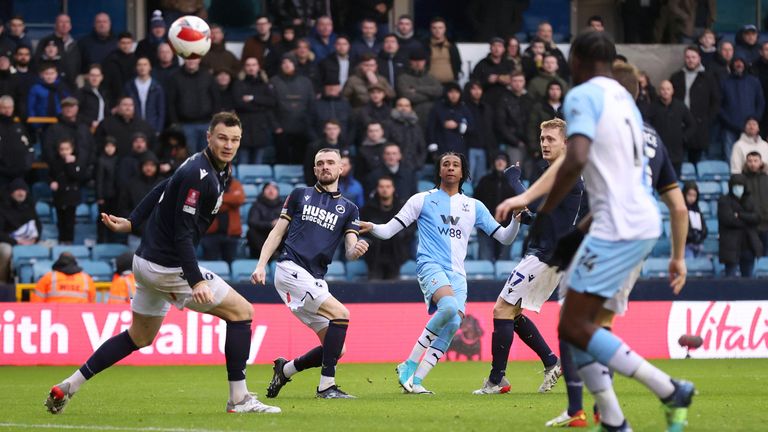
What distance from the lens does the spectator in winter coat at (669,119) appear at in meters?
22.0

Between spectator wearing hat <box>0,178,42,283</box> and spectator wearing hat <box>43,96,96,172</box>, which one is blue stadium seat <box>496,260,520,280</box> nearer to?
spectator wearing hat <box>43,96,96,172</box>

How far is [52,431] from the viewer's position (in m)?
8.75

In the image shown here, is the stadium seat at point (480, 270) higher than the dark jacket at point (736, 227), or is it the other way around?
the dark jacket at point (736, 227)

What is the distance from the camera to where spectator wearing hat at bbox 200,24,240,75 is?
2138 centimetres

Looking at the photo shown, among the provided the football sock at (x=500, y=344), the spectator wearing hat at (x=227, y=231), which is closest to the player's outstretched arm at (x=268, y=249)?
the football sock at (x=500, y=344)

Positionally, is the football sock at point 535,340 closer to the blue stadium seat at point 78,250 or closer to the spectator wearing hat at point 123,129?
the spectator wearing hat at point 123,129

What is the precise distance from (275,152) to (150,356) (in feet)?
16.6

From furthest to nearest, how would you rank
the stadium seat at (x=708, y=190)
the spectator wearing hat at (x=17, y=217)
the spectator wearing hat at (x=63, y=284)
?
1. the stadium seat at (x=708, y=190)
2. the spectator wearing hat at (x=17, y=217)
3. the spectator wearing hat at (x=63, y=284)

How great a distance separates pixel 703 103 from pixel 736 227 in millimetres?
2731

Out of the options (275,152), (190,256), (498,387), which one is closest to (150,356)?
(275,152)

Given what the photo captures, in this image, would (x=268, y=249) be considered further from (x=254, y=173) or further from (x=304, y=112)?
(x=254, y=173)

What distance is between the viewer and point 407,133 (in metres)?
20.8

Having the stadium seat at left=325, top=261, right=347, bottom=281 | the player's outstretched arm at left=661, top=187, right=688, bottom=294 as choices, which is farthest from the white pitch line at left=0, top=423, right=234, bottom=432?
the stadium seat at left=325, top=261, right=347, bottom=281

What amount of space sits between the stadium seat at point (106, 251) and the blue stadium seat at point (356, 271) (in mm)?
3419
